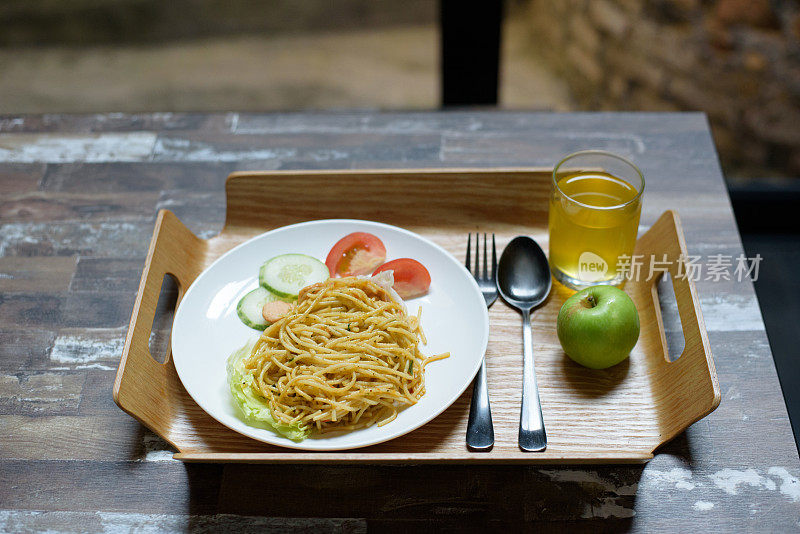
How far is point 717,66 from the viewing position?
10.6 ft

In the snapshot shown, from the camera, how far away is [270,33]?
Answer: 4.64 m

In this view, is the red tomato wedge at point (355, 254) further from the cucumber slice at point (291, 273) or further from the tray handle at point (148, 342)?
the tray handle at point (148, 342)

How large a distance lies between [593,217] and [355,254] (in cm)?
52

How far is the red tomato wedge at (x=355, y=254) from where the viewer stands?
1.52 m

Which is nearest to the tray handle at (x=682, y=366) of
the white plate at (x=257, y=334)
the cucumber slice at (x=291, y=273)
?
the white plate at (x=257, y=334)

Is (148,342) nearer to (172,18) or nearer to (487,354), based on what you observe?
(487,354)

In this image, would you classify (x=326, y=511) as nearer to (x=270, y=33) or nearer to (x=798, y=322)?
(x=798, y=322)

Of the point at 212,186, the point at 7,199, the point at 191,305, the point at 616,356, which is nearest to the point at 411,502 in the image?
the point at 616,356

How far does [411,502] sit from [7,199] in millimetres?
1422

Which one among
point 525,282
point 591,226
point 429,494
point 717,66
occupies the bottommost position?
point 717,66

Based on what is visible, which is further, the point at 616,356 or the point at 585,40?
the point at 585,40

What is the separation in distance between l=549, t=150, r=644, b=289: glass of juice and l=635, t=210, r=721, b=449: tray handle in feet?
0.30

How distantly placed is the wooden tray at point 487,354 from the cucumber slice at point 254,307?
0.57 ft

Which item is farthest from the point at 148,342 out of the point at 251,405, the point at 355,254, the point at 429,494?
the point at 429,494
